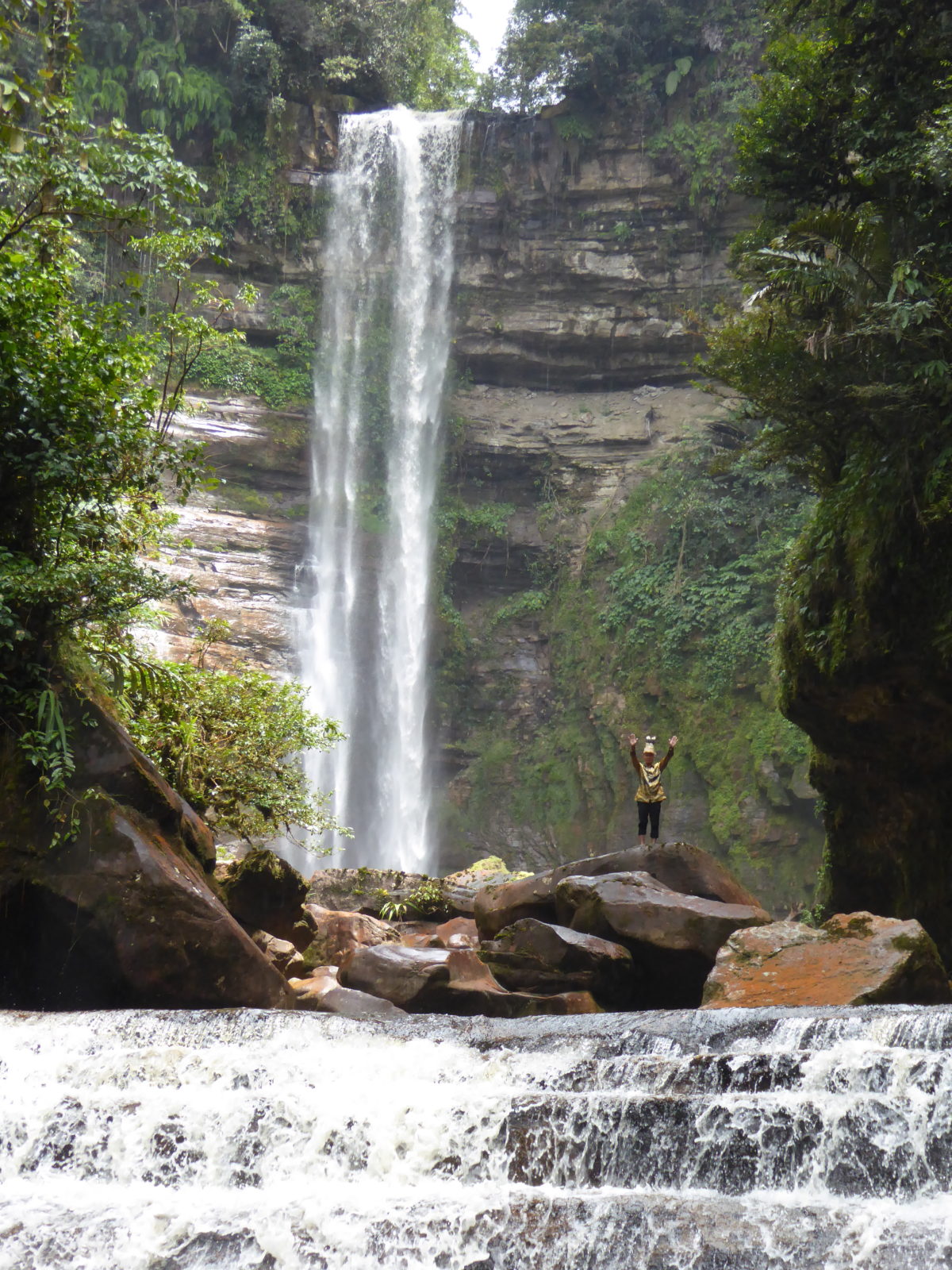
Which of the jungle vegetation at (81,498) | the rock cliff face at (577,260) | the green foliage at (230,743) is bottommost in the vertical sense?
the green foliage at (230,743)

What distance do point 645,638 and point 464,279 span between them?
10496 millimetres

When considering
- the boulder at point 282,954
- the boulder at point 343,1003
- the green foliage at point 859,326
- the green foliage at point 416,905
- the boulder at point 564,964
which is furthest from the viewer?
the green foliage at point 416,905

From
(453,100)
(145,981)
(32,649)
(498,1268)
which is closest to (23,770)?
(32,649)

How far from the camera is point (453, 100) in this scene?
93.0ft

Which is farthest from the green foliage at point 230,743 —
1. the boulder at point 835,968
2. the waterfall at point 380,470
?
the waterfall at point 380,470

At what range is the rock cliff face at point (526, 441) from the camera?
21.9 meters

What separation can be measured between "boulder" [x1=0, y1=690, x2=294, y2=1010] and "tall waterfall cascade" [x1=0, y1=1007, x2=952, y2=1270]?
64 centimetres

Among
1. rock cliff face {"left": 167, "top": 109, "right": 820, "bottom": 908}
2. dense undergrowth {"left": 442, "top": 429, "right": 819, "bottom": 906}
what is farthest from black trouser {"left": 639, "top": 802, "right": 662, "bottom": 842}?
rock cliff face {"left": 167, "top": 109, "right": 820, "bottom": 908}

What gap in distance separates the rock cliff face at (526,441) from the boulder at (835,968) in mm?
13811

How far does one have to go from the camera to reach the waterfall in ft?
73.9

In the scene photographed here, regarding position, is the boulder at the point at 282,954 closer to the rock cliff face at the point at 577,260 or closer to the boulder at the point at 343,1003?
the boulder at the point at 343,1003

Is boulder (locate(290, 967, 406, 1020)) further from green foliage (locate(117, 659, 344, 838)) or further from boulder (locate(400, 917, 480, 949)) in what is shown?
green foliage (locate(117, 659, 344, 838))

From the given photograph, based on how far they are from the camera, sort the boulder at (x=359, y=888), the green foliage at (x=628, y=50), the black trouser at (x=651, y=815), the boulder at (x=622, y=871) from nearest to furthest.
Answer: the boulder at (x=622, y=871), the black trouser at (x=651, y=815), the boulder at (x=359, y=888), the green foliage at (x=628, y=50)

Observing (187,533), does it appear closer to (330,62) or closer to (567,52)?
(330,62)
